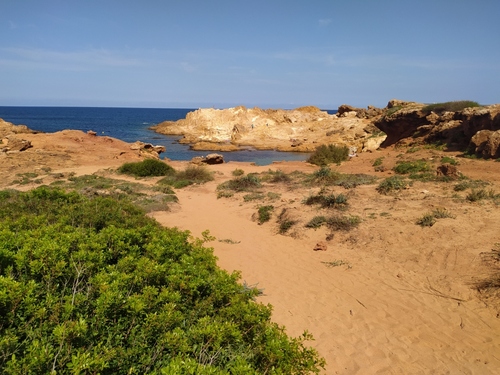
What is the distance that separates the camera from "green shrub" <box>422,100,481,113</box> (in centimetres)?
2665

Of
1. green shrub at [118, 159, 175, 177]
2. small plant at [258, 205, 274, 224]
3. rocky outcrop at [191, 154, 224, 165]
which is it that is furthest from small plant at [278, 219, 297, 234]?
rocky outcrop at [191, 154, 224, 165]

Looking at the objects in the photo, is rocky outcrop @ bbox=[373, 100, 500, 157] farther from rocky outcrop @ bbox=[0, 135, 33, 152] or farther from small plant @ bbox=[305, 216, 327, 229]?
rocky outcrop @ bbox=[0, 135, 33, 152]

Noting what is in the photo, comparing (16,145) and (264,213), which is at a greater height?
(16,145)

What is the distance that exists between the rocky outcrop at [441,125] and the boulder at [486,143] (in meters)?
0.04

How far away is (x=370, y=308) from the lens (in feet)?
22.0

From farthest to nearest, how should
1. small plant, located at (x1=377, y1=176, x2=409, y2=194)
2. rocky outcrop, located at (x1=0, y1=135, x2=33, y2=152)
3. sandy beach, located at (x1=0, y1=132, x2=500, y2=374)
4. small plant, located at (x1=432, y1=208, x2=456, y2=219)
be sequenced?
rocky outcrop, located at (x1=0, y1=135, x2=33, y2=152), small plant, located at (x1=377, y1=176, x2=409, y2=194), small plant, located at (x1=432, y1=208, x2=456, y2=219), sandy beach, located at (x1=0, y1=132, x2=500, y2=374)

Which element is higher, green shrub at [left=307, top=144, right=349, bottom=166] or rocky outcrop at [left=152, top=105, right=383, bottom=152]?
rocky outcrop at [left=152, top=105, right=383, bottom=152]

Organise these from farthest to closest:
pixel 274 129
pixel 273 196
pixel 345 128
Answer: pixel 274 129
pixel 345 128
pixel 273 196

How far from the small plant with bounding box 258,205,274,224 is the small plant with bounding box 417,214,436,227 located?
190 inches

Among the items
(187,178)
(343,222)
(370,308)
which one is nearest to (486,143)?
(343,222)

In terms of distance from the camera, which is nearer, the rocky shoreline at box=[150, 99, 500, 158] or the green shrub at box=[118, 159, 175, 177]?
the rocky shoreline at box=[150, 99, 500, 158]

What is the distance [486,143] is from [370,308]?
17.4 metres

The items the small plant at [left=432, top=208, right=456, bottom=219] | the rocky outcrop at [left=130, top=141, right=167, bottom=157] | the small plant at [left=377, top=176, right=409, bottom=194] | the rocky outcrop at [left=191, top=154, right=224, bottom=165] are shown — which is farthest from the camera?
the rocky outcrop at [left=130, top=141, right=167, bottom=157]

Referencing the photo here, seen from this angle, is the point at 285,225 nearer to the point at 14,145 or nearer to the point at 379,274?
the point at 379,274
